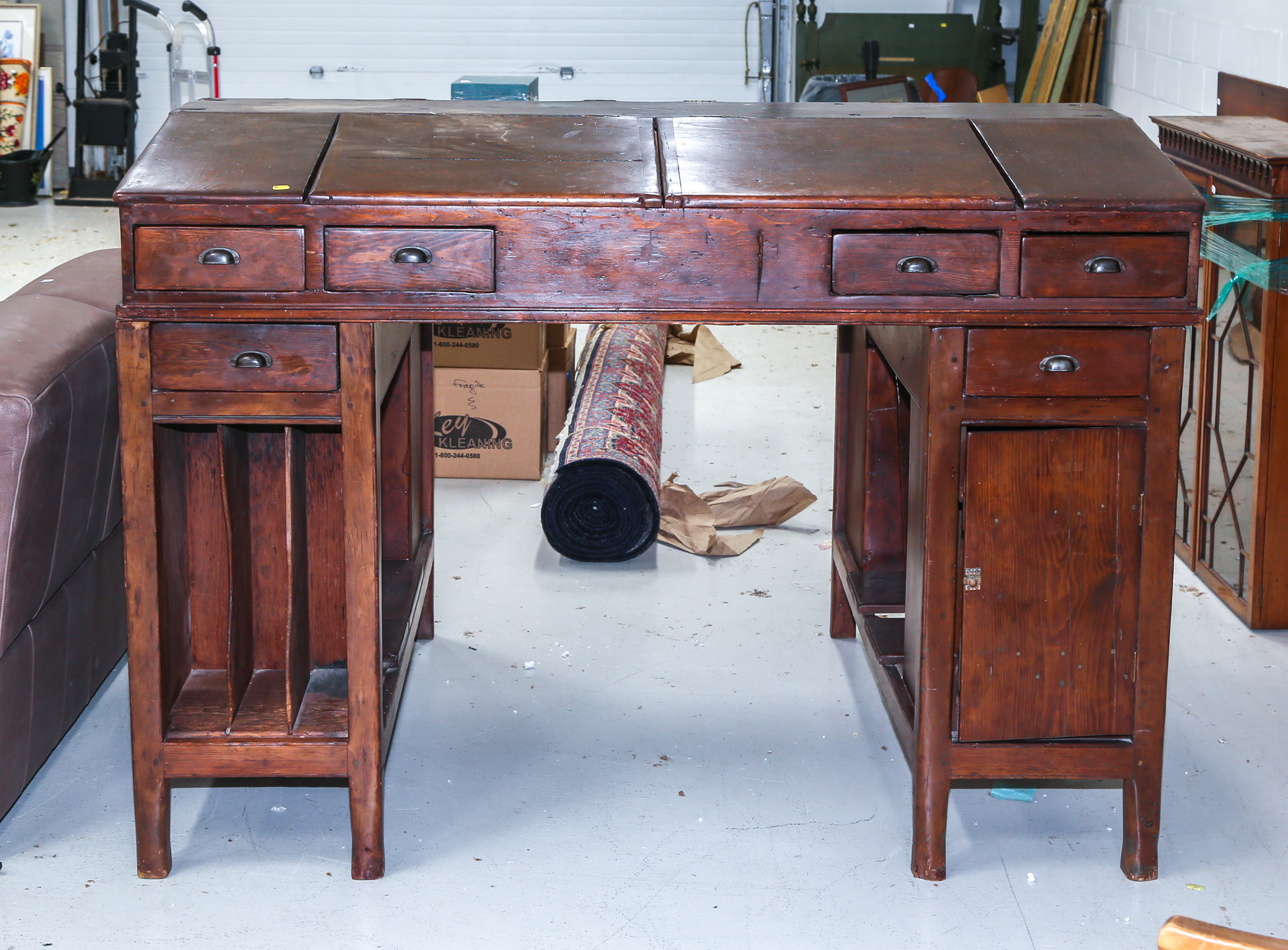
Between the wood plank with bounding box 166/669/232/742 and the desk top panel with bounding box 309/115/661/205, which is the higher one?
the desk top panel with bounding box 309/115/661/205

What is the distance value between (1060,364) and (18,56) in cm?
876

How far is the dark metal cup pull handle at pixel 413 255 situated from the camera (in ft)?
7.19

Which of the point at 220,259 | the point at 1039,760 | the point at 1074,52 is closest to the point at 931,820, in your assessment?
the point at 1039,760

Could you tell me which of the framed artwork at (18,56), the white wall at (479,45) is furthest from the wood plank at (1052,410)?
the framed artwork at (18,56)

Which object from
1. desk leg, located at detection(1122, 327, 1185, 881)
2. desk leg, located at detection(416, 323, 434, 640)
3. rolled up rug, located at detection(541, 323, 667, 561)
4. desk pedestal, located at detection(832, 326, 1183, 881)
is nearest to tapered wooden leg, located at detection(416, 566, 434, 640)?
desk leg, located at detection(416, 323, 434, 640)

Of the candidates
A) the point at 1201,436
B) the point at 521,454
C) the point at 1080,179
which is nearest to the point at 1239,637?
the point at 1201,436

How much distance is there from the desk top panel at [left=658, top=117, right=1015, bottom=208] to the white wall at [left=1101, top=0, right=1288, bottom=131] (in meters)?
2.56

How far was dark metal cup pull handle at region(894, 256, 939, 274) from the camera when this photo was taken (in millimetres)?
2215

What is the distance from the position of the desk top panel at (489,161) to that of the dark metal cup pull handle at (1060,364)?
2.27 ft

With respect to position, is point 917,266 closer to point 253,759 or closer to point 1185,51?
point 253,759

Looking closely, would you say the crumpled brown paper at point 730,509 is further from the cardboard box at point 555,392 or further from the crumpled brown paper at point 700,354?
the crumpled brown paper at point 700,354

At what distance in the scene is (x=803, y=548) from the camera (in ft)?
13.2

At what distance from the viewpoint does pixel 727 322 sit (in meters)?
2.29

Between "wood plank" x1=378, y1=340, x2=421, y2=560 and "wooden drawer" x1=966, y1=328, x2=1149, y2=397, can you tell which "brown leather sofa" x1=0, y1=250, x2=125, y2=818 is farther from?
"wooden drawer" x1=966, y1=328, x2=1149, y2=397
